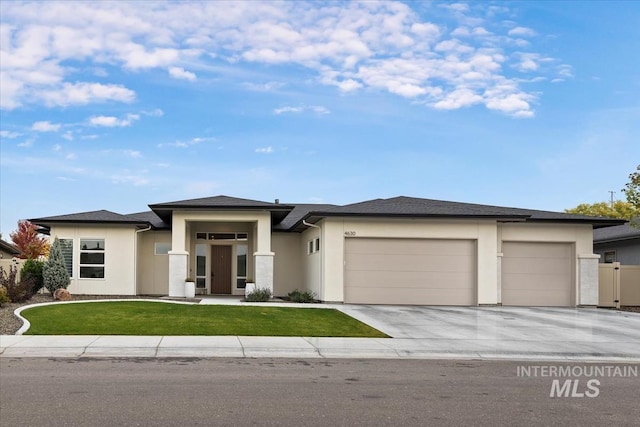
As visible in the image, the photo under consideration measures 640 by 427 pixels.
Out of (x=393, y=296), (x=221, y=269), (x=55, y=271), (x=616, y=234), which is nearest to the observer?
(x=55, y=271)

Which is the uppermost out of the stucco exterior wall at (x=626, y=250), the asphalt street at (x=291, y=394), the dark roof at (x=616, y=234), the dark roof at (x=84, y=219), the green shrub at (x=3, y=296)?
the dark roof at (x=84, y=219)

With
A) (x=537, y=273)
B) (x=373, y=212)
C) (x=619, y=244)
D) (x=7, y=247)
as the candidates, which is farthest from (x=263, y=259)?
(x=7, y=247)

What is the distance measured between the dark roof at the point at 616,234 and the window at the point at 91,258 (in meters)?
23.2

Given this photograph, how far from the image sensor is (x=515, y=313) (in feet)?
69.8

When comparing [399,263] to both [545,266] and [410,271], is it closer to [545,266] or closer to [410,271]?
[410,271]

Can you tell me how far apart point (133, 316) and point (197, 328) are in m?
2.82

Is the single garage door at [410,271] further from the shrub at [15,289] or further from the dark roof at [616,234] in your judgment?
the shrub at [15,289]

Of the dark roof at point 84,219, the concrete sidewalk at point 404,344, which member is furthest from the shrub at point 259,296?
the concrete sidewalk at point 404,344

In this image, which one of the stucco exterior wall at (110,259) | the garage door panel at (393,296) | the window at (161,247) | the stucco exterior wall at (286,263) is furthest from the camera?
the stucco exterior wall at (286,263)

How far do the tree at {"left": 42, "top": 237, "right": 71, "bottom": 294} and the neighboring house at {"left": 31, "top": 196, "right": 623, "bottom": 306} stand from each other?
220 centimetres

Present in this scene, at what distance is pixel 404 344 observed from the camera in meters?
13.6

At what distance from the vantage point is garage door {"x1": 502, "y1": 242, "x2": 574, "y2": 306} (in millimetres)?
24766

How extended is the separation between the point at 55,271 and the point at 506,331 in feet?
53.8

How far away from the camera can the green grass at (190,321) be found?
1475 centimetres
